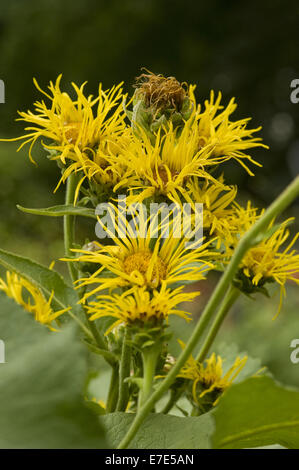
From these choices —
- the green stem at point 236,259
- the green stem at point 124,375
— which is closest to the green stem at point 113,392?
the green stem at point 124,375

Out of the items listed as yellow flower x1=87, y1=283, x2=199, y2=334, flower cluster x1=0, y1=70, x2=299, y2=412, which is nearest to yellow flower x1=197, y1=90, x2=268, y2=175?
flower cluster x1=0, y1=70, x2=299, y2=412

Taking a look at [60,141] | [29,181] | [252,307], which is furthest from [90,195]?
[29,181]

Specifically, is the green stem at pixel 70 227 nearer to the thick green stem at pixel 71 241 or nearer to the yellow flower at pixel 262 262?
the thick green stem at pixel 71 241

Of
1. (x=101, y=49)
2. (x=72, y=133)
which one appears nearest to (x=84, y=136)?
(x=72, y=133)

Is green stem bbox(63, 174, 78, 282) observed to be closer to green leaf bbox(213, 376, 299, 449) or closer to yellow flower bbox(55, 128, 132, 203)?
yellow flower bbox(55, 128, 132, 203)

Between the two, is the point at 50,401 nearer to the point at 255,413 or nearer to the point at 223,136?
the point at 255,413
